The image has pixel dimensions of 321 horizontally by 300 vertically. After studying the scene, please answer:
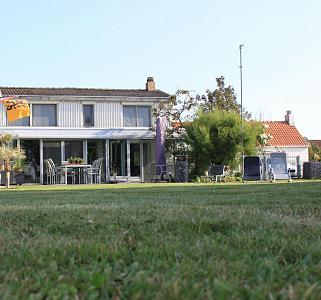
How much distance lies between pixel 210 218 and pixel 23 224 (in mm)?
1478

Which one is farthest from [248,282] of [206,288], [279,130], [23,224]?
[279,130]

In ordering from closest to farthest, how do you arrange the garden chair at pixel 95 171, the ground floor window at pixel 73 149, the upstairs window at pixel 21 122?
the garden chair at pixel 95 171 < the upstairs window at pixel 21 122 < the ground floor window at pixel 73 149

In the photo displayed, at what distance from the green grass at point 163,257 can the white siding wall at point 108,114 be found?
22.5 m

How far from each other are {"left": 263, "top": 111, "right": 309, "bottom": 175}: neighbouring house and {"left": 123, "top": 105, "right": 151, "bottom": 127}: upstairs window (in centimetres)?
1233

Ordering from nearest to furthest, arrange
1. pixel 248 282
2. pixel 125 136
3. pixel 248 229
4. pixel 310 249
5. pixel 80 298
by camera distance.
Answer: pixel 80 298 < pixel 248 282 < pixel 310 249 < pixel 248 229 < pixel 125 136

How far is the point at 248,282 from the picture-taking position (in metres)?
2.12

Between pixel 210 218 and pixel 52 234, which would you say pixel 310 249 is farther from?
pixel 52 234

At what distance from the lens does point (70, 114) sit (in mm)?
26391

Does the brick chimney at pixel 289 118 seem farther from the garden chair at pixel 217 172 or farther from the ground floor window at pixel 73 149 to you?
the ground floor window at pixel 73 149

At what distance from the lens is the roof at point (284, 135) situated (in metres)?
38.7

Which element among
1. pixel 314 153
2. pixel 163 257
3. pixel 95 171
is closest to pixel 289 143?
pixel 314 153

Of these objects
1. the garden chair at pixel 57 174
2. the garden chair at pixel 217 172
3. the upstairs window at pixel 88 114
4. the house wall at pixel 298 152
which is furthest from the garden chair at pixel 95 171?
the house wall at pixel 298 152

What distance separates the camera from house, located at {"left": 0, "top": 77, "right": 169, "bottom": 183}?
25750 millimetres

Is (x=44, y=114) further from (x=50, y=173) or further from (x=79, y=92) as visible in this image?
(x=50, y=173)
